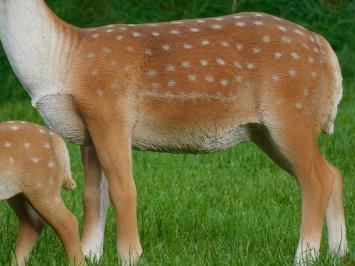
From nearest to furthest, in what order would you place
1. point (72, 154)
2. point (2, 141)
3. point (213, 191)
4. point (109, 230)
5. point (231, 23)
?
1. point (2, 141)
2. point (231, 23)
3. point (109, 230)
4. point (213, 191)
5. point (72, 154)

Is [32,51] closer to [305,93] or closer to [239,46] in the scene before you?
[239,46]

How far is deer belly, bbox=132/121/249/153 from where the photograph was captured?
5.00m

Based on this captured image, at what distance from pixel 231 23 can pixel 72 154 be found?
12.4 feet

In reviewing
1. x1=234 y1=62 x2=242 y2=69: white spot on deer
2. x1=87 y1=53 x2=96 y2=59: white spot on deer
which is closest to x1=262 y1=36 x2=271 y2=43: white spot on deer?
x1=234 y1=62 x2=242 y2=69: white spot on deer

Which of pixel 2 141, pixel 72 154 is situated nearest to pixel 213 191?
pixel 72 154

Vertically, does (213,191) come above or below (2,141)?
below

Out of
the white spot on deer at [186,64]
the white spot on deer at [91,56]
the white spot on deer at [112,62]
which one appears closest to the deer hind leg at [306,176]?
the white spot on deer at [186,64]

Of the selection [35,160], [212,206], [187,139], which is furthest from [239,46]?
[212,206]

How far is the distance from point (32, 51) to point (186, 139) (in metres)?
0.86

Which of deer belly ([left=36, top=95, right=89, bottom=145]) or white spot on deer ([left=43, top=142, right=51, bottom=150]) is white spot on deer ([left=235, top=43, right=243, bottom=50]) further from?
white spot on deer ([left=43, top=142, right=51, bottom=150])

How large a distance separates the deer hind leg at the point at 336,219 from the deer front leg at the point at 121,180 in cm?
104

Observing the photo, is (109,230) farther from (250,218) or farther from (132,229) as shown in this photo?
(132,229)

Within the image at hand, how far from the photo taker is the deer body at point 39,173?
4781mm

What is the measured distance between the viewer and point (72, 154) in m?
8.70
